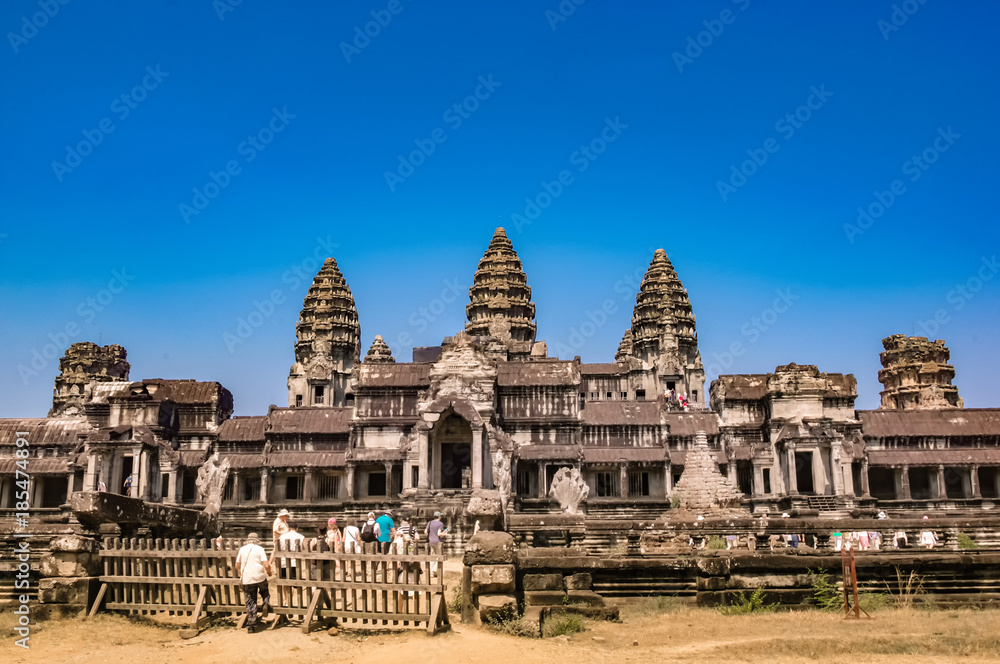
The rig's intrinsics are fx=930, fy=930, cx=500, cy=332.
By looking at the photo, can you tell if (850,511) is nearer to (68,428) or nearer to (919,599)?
(919,599)

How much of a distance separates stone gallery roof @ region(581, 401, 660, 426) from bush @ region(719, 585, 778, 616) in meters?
25.2

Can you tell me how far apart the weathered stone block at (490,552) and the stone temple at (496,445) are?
20.4 m

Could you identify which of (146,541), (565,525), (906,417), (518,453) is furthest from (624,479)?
(146,541)

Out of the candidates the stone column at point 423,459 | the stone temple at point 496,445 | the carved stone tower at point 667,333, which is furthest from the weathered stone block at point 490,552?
the carved stone tower at point 667,333

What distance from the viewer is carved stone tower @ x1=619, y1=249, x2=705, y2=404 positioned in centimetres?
5875

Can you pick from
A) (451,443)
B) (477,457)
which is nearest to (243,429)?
(451,443)

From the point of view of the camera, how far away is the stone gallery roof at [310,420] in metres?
40.8

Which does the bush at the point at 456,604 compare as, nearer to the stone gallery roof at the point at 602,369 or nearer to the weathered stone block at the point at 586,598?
the weathered stone block at the point at 586,598

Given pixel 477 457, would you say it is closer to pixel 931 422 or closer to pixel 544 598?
pixel 544 598

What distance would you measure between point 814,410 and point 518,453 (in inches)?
550

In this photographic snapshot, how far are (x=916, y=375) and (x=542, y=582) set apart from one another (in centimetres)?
6143

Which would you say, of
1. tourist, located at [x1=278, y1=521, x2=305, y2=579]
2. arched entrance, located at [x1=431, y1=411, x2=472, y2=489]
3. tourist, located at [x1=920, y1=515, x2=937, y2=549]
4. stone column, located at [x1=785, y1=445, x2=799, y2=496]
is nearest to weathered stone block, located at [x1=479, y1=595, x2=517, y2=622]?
tourist, located at [x1=278, y1=521, x2=305, y2=579]

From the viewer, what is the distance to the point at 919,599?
50.0 feet

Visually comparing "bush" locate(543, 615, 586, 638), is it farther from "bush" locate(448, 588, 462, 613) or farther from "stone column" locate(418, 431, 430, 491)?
"stone column" locate(418, 431, 430, 491)
